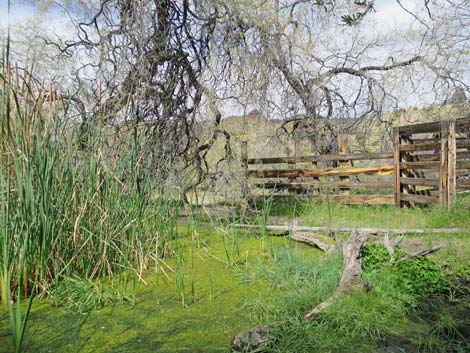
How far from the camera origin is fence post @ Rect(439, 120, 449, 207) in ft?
18.8

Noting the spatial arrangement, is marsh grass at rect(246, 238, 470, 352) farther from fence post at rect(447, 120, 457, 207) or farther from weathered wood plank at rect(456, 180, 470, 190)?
weathered wood plank at rect(456, 180, 470, 190)

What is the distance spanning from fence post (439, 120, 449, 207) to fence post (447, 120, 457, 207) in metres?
0.02

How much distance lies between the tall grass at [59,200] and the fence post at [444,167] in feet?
13.7

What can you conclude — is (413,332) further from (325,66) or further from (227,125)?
(325,66)

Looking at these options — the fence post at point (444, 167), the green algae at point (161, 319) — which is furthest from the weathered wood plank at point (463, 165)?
the green algae at point (161, 319)

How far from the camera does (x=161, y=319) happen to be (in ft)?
7.38

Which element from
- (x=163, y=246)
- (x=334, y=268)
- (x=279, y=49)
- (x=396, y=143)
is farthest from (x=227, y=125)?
(x=334, y=268)

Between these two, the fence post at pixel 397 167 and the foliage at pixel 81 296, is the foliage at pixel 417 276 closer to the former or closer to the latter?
the foliage at pixel 81 296

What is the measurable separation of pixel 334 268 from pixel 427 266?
22.2 inches

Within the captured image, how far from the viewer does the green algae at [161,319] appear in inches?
75.8

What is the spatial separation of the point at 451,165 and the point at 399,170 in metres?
1.14

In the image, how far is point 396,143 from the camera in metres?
6.78

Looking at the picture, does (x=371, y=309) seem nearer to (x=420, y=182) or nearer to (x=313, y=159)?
(x=420, y=182)

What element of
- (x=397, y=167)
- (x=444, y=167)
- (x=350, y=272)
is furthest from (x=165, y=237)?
(x=397, y=167)
